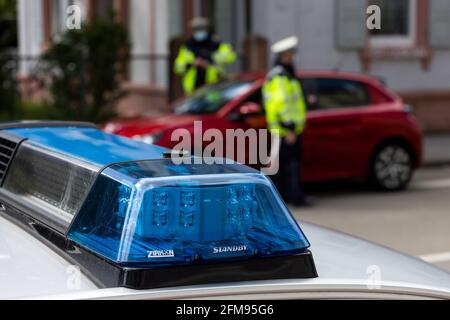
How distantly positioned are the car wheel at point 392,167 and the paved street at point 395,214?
0.16 meters

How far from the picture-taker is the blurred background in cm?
1514

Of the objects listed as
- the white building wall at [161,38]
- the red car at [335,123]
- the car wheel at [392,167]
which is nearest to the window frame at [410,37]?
the white building wall at [161,38]

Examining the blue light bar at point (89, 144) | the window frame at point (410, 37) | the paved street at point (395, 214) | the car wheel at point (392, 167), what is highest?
the window frame at point (410, 37)

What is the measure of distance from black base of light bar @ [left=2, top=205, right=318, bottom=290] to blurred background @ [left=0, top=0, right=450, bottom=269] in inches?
409

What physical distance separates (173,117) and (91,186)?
26.0 feet

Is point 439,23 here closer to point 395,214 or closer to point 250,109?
point 250,109

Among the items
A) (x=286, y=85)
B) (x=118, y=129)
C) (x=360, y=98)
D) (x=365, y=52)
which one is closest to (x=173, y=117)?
(x=118, y=129)

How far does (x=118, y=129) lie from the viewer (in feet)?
32.9

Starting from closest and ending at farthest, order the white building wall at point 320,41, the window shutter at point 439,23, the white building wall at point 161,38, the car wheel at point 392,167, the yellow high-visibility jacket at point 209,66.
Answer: the car wheel at point 392,167, the yellow high-visibility jacket at point 209,66, the white building wall at point 320,41, the window shutter at point 439,23, the white building wall at point 161,38

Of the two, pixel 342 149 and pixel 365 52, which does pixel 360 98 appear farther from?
pixel 365 52

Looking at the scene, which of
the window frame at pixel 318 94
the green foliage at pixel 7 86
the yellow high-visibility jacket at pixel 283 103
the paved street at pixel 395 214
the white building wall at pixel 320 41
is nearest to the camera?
the paved street at pixel 395 214

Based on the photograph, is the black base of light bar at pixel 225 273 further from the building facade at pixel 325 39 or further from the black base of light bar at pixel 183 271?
the building facade at pixel 325 39

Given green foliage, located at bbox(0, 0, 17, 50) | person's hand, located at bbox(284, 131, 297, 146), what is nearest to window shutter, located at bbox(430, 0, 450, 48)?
person's hand, located at bbox(284, 131, 297, 146)

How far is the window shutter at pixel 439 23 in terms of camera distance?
667 inches
